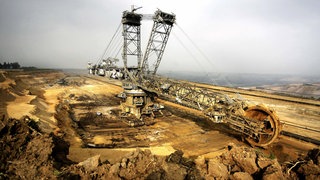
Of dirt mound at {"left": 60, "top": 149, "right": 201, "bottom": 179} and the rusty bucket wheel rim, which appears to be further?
the rusty bucket wheel rim

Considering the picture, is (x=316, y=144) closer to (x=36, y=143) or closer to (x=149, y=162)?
(x=149, y=162)

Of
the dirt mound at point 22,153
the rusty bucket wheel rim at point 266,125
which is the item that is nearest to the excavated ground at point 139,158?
the dirt mound at point 22,153

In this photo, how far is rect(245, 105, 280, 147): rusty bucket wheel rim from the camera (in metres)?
14.4

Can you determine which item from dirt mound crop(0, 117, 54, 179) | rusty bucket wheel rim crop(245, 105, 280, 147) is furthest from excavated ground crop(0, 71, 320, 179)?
rusty bucket wheel rim crop(245, 105, 280, 147)

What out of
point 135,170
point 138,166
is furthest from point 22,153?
point 138,166

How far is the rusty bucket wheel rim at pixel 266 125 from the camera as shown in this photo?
14391mm

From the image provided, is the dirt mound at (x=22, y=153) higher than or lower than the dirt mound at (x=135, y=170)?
higher

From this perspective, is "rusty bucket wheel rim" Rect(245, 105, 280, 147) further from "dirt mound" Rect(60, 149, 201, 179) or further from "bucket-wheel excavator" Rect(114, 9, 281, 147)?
"dirt mound" Rect(60, 149, 201, 179)

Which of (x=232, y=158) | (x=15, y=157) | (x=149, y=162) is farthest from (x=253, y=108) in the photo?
(x=15, y=157)

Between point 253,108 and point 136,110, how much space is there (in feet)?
47.1

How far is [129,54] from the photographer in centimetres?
2895

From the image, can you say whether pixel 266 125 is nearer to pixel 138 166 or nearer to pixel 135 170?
pixel 138 166

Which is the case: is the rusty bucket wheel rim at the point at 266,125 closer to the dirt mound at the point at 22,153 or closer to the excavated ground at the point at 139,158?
the excavated ground at the point at 139,158

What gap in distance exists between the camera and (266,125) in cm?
1583
